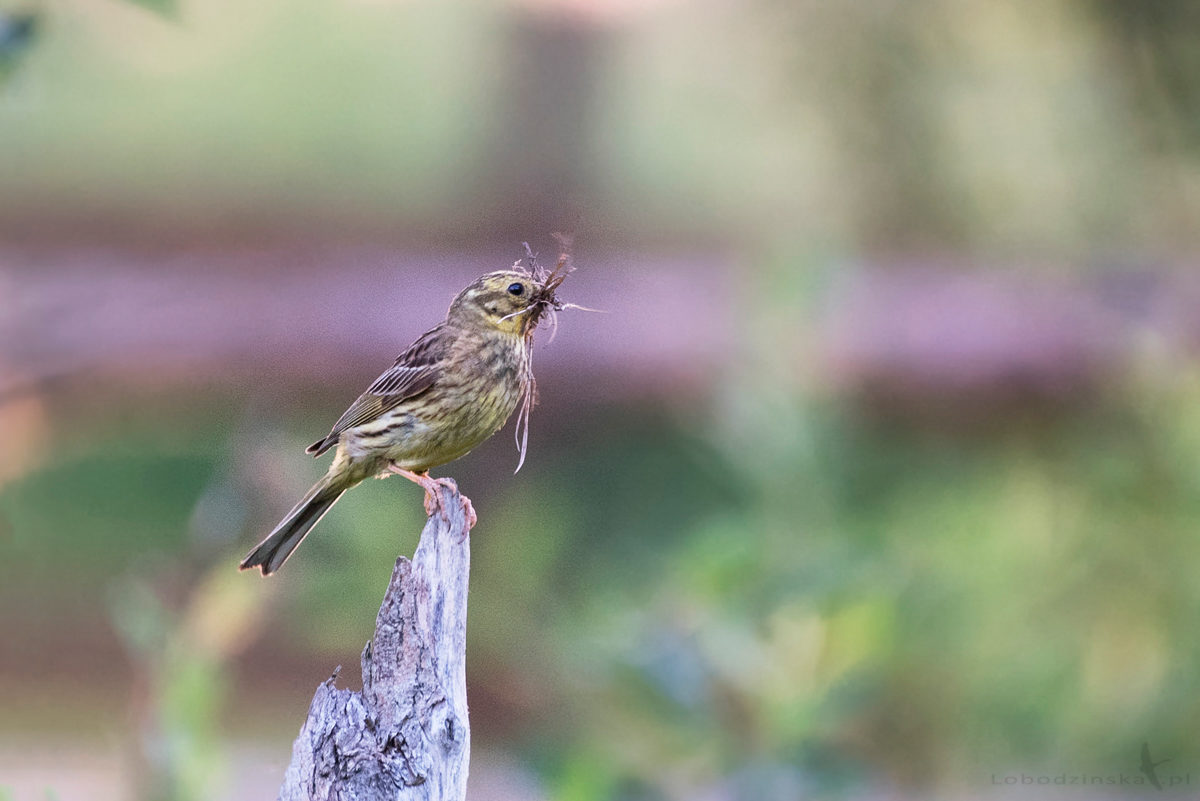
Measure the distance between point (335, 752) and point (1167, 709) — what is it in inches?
110

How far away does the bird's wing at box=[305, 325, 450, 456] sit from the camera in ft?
8.74

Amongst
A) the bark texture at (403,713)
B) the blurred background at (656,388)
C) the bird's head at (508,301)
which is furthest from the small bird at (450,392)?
the bark texture at (403,713)

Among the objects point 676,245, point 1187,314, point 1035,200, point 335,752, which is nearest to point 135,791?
point 335,752

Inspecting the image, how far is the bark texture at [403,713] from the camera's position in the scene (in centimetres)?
173

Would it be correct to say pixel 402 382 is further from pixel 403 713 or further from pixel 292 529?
pixel 403 713

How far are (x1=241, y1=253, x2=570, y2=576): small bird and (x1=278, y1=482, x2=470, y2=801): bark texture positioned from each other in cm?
61

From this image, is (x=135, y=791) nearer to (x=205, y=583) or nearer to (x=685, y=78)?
(x=205, y=583)

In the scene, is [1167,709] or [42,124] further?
[42,124]

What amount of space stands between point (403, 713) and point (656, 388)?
11.2 ft

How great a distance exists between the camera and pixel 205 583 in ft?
8.19

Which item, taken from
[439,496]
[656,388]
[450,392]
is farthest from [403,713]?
[656,388]

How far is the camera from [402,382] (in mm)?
2721

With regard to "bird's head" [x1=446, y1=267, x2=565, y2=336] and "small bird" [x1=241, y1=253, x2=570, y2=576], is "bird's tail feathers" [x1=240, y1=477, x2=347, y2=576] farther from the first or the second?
"bird's head" [x1=446, y1=267, x2=565, y2=336]

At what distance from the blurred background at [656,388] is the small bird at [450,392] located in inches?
6.2
